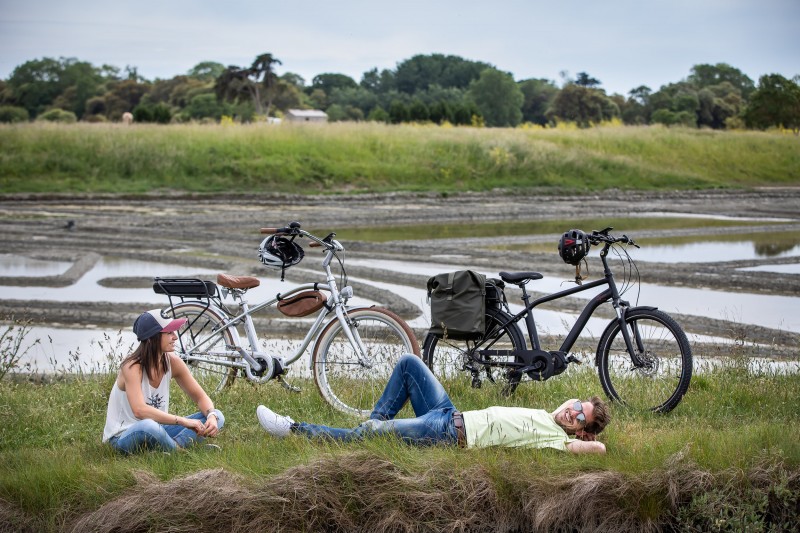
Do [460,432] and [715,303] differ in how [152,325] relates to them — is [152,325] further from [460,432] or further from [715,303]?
[715,303]

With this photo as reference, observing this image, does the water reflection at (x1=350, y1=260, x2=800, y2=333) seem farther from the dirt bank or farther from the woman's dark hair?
the woman's dark hair

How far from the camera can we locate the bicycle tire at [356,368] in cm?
721

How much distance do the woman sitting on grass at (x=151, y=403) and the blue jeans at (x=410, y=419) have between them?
0.68 meters

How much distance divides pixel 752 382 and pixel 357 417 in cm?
321

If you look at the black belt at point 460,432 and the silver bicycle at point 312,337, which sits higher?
the silver bicycle at point 312,337

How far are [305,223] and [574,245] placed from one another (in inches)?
730

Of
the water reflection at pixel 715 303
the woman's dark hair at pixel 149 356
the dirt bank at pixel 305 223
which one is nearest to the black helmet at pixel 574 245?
the woman's dark hair at pixel 149 356

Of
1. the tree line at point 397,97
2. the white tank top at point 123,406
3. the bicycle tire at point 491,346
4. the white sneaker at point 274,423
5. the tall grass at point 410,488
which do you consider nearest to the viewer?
the tall grass at point 410,488

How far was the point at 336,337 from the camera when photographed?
7.48m

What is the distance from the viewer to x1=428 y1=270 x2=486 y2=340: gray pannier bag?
7.33m

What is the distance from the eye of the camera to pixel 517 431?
5980 millimetres

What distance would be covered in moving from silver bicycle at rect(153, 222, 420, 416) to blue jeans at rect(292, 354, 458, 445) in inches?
27.1

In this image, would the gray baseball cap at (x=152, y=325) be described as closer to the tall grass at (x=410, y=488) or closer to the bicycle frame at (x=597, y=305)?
the tall grass at (x=410, y=488)

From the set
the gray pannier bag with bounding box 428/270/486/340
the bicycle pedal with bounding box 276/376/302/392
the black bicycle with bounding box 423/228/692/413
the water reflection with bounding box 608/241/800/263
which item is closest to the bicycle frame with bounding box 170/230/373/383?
the bicycle pedal with bounding box 276/376/302/392
